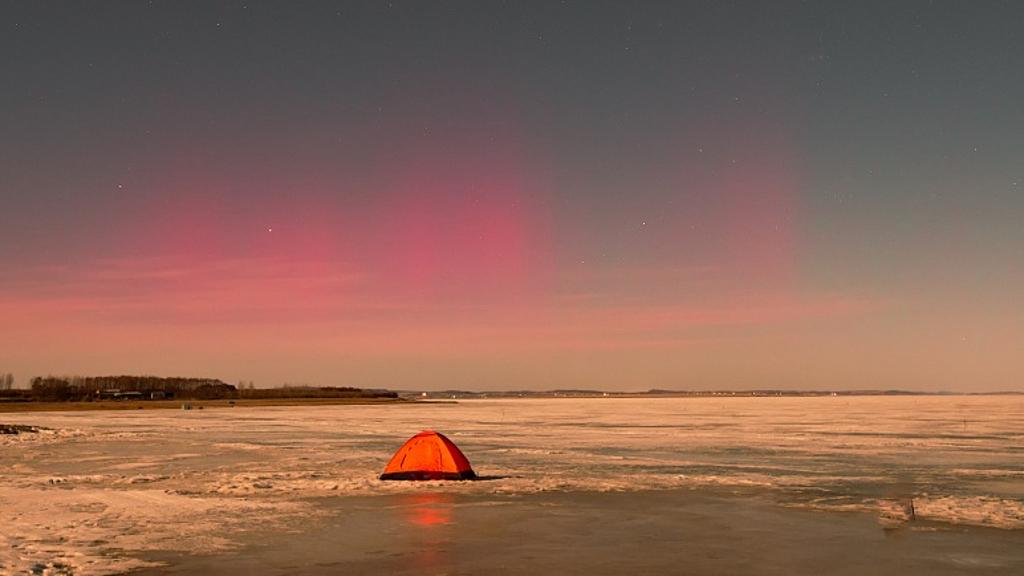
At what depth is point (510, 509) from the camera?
47.2 feet

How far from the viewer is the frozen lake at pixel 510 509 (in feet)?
34.0

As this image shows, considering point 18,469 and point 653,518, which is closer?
point 653,518

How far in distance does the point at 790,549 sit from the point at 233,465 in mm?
15365

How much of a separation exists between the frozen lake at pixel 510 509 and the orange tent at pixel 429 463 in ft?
2.12

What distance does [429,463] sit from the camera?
18.7 meters

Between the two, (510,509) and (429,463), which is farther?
(429,463)

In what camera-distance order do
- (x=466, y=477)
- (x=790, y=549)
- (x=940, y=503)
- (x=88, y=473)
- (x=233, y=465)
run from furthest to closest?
(x=233, y=465) → (x=88, y=473) → (x=466, y=477) → (x=940, y=503) → (x=790, y=549)

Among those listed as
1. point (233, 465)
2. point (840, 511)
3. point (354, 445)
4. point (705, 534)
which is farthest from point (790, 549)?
point (354, 445)

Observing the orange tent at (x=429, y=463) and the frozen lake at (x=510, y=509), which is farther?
the orange tent at (x=429, y=463)

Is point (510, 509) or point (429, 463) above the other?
point (429, 463)

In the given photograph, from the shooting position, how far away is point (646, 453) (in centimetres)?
2639

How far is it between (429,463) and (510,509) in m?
4.61

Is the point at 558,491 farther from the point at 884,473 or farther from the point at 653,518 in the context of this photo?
the point at 884,473

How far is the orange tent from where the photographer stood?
18562mm
